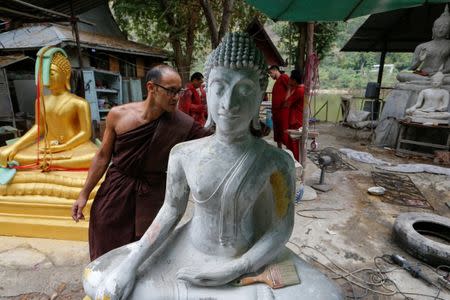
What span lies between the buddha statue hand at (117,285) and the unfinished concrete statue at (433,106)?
7595 millimetres

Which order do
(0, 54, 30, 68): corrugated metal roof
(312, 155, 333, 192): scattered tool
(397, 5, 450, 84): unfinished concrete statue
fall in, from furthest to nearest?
(397, 5, 450, 84): unfinished concrete statue < (0, 54, 30, 68): corrugated metal roof < (312, 155, 333, 192): scattered tool

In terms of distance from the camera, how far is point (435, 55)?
7816 millimetres

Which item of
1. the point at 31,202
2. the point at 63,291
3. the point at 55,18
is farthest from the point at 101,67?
the point at 63,291

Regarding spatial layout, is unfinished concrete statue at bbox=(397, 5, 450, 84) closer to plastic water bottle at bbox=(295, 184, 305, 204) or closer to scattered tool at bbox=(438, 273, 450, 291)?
plastic water bottle at bbox=(295, 184, 305, 204)

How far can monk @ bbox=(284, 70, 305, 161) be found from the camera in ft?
18.0

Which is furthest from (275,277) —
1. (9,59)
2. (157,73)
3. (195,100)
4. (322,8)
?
(9,59)

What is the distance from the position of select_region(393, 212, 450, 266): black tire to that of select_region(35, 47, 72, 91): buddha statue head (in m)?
4.19

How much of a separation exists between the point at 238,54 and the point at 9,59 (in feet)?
27.6

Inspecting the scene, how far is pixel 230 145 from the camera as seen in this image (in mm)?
1314

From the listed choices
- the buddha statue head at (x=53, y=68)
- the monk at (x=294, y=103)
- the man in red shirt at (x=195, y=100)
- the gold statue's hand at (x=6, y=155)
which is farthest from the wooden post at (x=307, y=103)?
the gold statue's hand at (x=6, y=155)

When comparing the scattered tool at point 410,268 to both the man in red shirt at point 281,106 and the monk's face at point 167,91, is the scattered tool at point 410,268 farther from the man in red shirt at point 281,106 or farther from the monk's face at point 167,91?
the man in red shirt at point 281,106

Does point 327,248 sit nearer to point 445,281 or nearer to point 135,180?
point 445,281

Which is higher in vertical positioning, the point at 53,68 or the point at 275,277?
the point at 53,68

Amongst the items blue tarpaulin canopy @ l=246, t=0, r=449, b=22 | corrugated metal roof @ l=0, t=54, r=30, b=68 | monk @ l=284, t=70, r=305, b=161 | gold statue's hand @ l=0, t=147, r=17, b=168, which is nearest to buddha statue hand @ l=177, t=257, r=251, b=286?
blue tarpaulin canopy @ l=246, t=0, r=449, b=22
